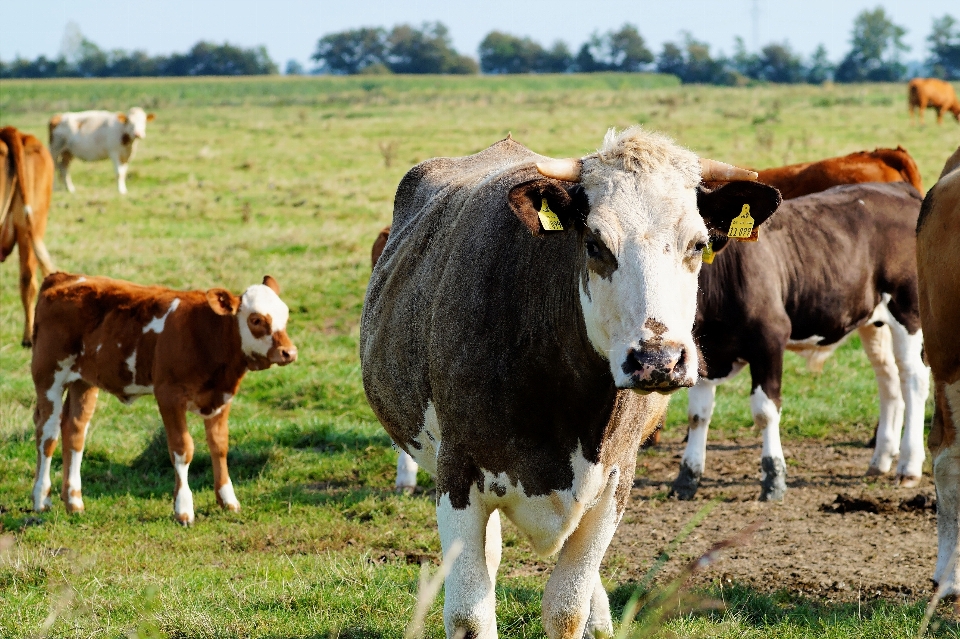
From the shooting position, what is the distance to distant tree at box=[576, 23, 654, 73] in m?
119

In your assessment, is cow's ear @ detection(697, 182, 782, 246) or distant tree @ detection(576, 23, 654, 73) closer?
cow's ear @ detection(697, 182, 782, 246)

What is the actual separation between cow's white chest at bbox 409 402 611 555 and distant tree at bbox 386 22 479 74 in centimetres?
11781

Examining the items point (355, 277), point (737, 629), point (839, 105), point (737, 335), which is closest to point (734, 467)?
point (737, 335)

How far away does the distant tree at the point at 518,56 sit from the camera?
408ft

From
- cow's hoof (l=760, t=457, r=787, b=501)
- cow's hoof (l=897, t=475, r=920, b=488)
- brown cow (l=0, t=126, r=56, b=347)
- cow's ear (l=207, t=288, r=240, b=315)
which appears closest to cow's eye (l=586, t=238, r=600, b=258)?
cow's hoof (l=760, t=457, r=787, b=501)

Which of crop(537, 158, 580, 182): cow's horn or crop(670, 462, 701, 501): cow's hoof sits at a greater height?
crop(537, 158, 580, 182): cow's horn

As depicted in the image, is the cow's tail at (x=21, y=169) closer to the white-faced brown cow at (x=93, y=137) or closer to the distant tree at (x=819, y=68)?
the white-faced brown cow at (x=93, y=137)

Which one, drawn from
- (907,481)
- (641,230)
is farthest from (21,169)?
(641,230)

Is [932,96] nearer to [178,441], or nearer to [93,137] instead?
[93,137]

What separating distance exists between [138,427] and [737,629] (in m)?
5.99

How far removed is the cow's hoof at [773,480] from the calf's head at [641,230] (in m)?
3.70

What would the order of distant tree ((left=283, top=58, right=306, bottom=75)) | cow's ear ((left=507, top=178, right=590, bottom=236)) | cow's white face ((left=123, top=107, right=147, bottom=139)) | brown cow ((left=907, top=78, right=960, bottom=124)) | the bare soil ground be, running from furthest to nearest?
distant tree ((left=283, top=58, right=306, bottom=75))
brown cow ((left=907, top=78, right=960, bottom=124))
cow's white face ((left=123, top=107, right=147, bottom=139))
the bare soil ground
cow's ear ((left=507, top=178, right=590, bottom=236))

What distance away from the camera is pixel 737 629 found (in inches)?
188

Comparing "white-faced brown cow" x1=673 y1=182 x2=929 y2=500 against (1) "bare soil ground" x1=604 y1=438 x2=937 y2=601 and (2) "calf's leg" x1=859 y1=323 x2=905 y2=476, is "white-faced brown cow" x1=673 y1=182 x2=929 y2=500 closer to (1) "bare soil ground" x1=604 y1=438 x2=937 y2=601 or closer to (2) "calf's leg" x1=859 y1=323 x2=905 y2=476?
(2) "calf's leg" x1=859 y1=323 x2=905 y2=476
